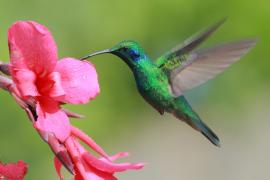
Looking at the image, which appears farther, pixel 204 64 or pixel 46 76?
pixel 204 64

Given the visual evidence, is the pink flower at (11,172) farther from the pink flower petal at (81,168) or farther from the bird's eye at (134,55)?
the bird's eye at (134,55)

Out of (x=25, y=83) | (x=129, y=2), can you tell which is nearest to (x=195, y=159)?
(x=129, y=2)

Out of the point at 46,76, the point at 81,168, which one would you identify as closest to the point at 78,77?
the point at 46,76

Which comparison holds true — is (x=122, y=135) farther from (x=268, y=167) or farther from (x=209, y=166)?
(x=268, y=167)

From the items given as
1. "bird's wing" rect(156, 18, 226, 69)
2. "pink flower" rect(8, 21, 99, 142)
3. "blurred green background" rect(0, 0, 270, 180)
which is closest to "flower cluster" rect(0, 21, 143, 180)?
"pink flower" rect(8, 21, 99, 142)

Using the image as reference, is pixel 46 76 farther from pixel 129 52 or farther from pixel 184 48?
pixel 184 48

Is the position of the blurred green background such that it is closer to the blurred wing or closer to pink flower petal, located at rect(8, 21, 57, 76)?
the blurred wing
